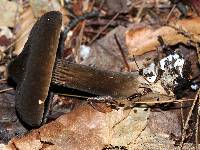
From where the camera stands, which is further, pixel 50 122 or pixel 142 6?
pixel 142 6

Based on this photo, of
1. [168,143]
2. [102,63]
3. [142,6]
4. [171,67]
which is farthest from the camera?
[142,6]

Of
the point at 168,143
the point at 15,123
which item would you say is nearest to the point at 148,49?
the point at 168,143

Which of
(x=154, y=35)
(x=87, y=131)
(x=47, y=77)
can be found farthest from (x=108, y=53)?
(x=47, y=77)

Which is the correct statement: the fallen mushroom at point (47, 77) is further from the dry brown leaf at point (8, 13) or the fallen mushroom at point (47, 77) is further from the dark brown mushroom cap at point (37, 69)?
the dry brown leaf at point (8, 13)

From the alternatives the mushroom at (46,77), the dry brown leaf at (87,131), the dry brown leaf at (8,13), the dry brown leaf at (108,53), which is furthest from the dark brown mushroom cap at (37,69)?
the dry brown leaf at (8,13)

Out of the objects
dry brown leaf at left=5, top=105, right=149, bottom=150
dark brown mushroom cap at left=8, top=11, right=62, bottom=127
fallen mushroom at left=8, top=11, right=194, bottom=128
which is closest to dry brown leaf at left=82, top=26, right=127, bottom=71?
fallen mushroom at left=8, top=11, right=194, bottom=128

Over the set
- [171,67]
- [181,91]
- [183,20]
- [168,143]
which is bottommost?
[168,143]

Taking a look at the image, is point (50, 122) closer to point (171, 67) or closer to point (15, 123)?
point (15, 123)
